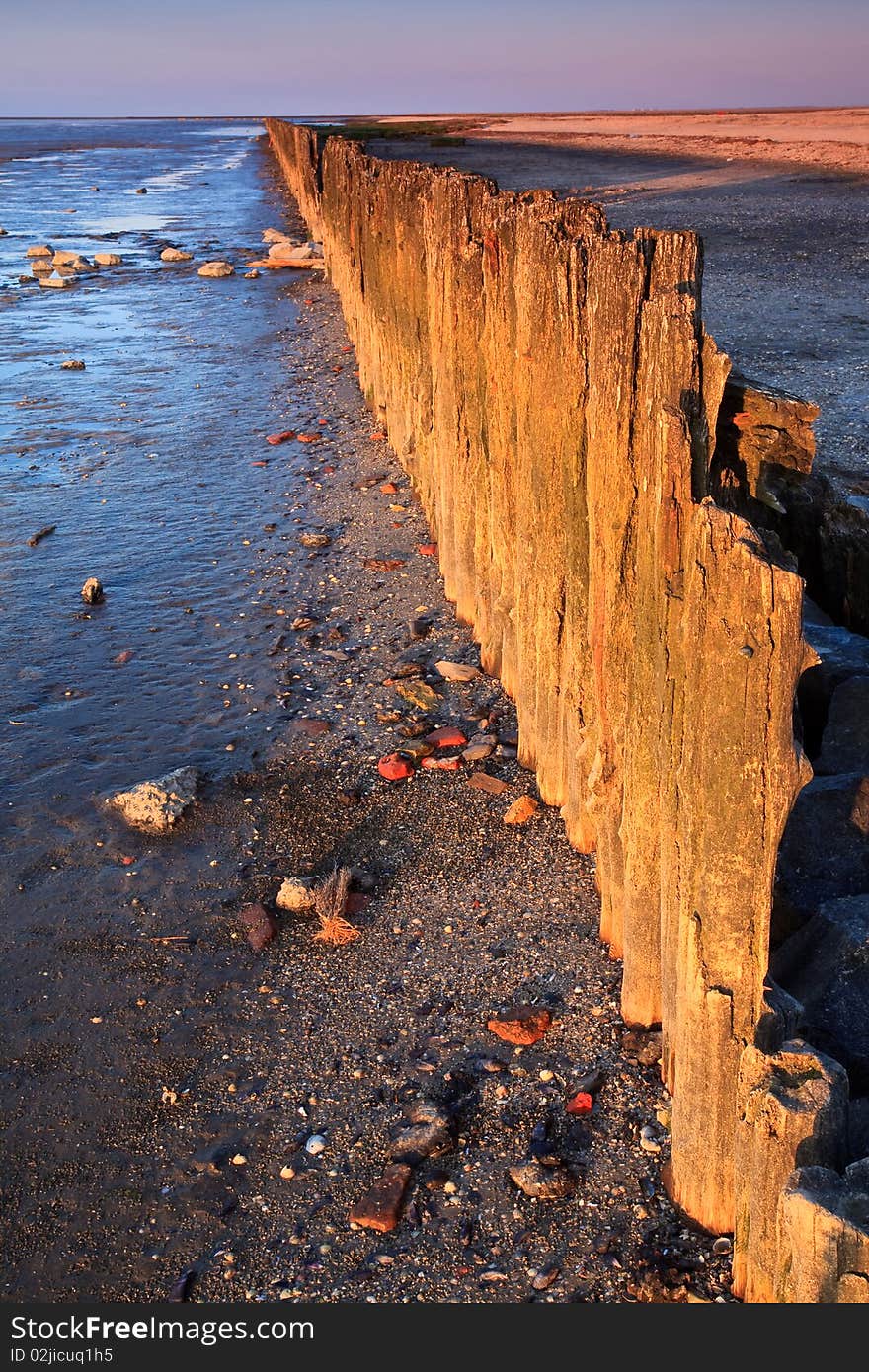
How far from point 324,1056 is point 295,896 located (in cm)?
106

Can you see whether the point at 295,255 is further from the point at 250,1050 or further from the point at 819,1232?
the point at 819,1232

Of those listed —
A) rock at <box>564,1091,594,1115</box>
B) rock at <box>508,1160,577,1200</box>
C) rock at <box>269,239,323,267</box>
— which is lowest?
rock at <box>508,1160,577,1200</box>

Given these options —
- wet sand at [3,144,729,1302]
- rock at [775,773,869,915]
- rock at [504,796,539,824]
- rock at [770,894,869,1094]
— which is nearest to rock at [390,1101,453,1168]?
wet sand at [3,144,729,1302]

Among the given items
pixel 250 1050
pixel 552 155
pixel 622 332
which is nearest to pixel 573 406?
pixel 622 332

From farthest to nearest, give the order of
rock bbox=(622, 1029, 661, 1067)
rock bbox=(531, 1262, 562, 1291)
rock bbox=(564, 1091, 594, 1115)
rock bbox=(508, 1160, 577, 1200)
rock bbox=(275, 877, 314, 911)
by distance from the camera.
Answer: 1. rock bbox=(275, 877, 314, 911)
2. rock bbox=(622, 1029, 661, 1067)
3. rock bbox=(564, 1091, 594, 1115)
4. rock bbox=(508, 1160, 577, 1200)
5. rock bbox=(531, 1262, 562, 1291)

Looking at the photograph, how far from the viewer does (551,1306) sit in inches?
138

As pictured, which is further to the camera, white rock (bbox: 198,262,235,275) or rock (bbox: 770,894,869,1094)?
white rock (bbox: 198,262,235,275)

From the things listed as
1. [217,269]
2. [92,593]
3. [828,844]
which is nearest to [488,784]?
[828,844]

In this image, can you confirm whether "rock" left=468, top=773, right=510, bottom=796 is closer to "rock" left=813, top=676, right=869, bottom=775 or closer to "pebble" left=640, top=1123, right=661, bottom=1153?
"rock" left=813, top=676, right=869, bottom=775

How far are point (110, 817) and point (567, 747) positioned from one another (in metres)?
2.55

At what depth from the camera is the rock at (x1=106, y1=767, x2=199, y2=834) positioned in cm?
640

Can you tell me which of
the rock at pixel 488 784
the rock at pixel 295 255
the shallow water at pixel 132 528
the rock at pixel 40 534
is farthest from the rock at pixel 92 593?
the rock at pixel 295 255

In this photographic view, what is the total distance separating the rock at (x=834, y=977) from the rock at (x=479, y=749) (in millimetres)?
2597

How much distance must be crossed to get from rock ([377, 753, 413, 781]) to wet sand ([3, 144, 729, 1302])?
0.07m
